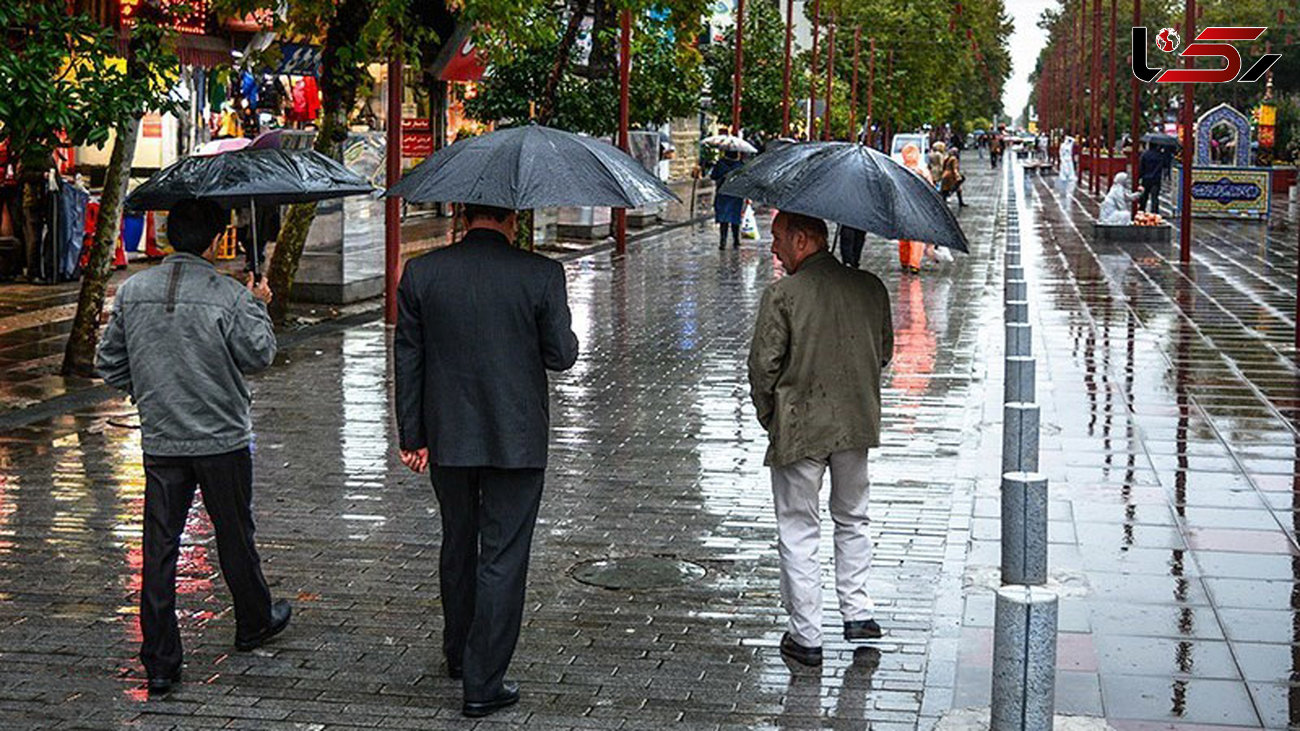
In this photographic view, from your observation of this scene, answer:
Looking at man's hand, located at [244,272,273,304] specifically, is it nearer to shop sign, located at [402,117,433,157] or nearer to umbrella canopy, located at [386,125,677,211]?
umbrella canopy, located at [386,125,677,211]

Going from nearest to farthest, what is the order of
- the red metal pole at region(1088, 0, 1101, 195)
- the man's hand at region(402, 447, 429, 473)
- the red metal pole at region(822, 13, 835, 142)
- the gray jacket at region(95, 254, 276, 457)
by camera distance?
1. the man's hand at region(402, 447, 429, 473)
2. the gray jacket at region(95, 254, 276, 457)
3. the red metal pole at region(822, 13, 835, 142)
4. the red metal pole at region(1088, 0, 1101, 195)

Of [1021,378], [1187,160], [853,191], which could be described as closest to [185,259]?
[853,191]

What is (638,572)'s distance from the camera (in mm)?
8438

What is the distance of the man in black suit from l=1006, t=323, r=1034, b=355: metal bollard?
564 cm

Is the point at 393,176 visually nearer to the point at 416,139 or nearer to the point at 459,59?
the point at 416,139

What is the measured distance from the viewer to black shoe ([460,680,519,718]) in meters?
6.31

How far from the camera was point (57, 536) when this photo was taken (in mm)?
9070

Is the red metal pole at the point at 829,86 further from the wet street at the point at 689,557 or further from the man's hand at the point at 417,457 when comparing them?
the man's hand at the point at 417,457

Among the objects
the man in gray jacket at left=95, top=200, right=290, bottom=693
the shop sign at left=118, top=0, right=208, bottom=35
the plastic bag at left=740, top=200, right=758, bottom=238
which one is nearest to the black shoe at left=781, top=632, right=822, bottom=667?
the man in gray jacket at left=95, top=200, right=290, bottom=693

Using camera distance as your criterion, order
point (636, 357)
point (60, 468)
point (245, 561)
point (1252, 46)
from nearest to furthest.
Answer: point (245, 561) < point (60, 468) < point (636, 357) < point (1252, 46)

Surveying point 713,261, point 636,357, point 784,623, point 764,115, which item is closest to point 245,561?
point 784,623

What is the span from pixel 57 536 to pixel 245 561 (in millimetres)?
2514

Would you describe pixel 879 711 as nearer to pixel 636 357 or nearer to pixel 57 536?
pixel 57 536

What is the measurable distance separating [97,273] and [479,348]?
9082 mm
